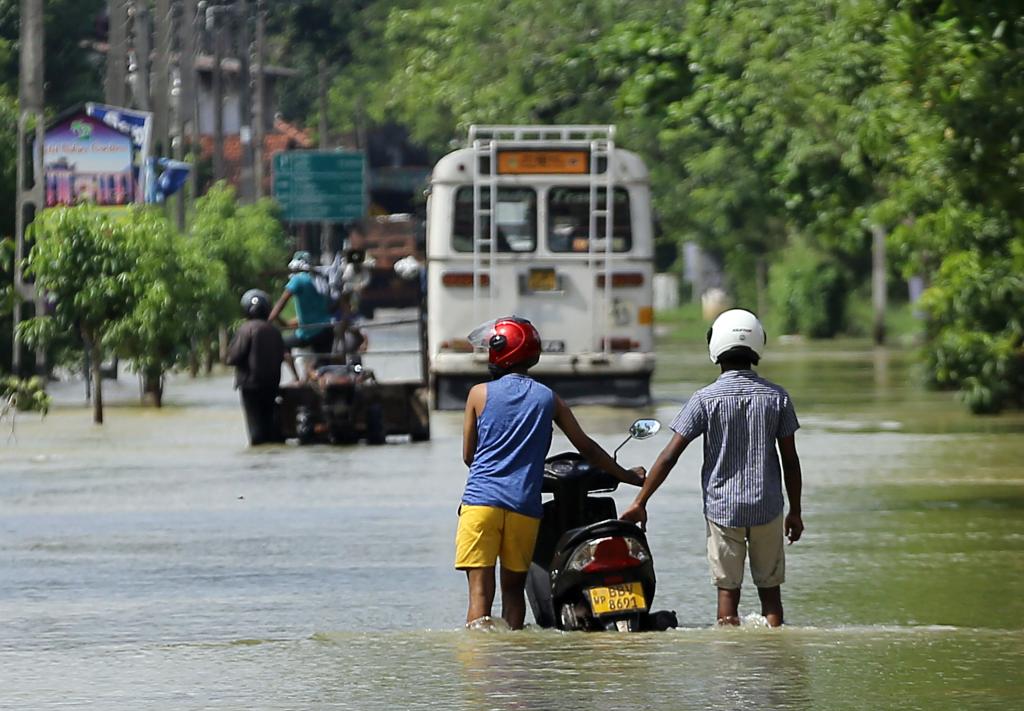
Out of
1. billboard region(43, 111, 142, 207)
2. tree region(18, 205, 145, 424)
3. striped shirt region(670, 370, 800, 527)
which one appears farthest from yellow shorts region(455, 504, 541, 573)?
billboard region(43, 111, 142, 207)

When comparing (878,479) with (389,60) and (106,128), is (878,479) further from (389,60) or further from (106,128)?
(389,60)

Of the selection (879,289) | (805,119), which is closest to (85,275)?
(805,119)

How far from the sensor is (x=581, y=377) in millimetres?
26578

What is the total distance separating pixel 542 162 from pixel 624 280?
5.04 ft

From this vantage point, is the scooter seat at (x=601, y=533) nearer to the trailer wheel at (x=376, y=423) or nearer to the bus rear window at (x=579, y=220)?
the trailer wheel at (x=376, y=423)

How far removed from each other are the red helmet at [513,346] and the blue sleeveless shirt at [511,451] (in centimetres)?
12

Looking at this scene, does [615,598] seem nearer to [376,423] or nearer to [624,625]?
[624,625]

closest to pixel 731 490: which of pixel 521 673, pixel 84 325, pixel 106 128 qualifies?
pixel 521 673

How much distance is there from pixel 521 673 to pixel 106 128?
24432mm

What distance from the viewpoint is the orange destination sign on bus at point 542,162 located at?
2688 centimetres

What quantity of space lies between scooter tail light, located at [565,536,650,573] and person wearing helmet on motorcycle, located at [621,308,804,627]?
14 cm

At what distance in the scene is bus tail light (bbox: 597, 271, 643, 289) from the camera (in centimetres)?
2686

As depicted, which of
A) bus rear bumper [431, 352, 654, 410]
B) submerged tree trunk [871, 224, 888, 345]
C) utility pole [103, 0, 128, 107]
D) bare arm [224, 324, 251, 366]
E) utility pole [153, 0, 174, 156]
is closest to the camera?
bare arm [224, 324, 251, 366]

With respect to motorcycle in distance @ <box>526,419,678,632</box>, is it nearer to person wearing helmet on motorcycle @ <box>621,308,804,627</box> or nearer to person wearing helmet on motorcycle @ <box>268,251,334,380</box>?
person wearing helmet on motorcycle @ <box>621,308,804,627</box>
